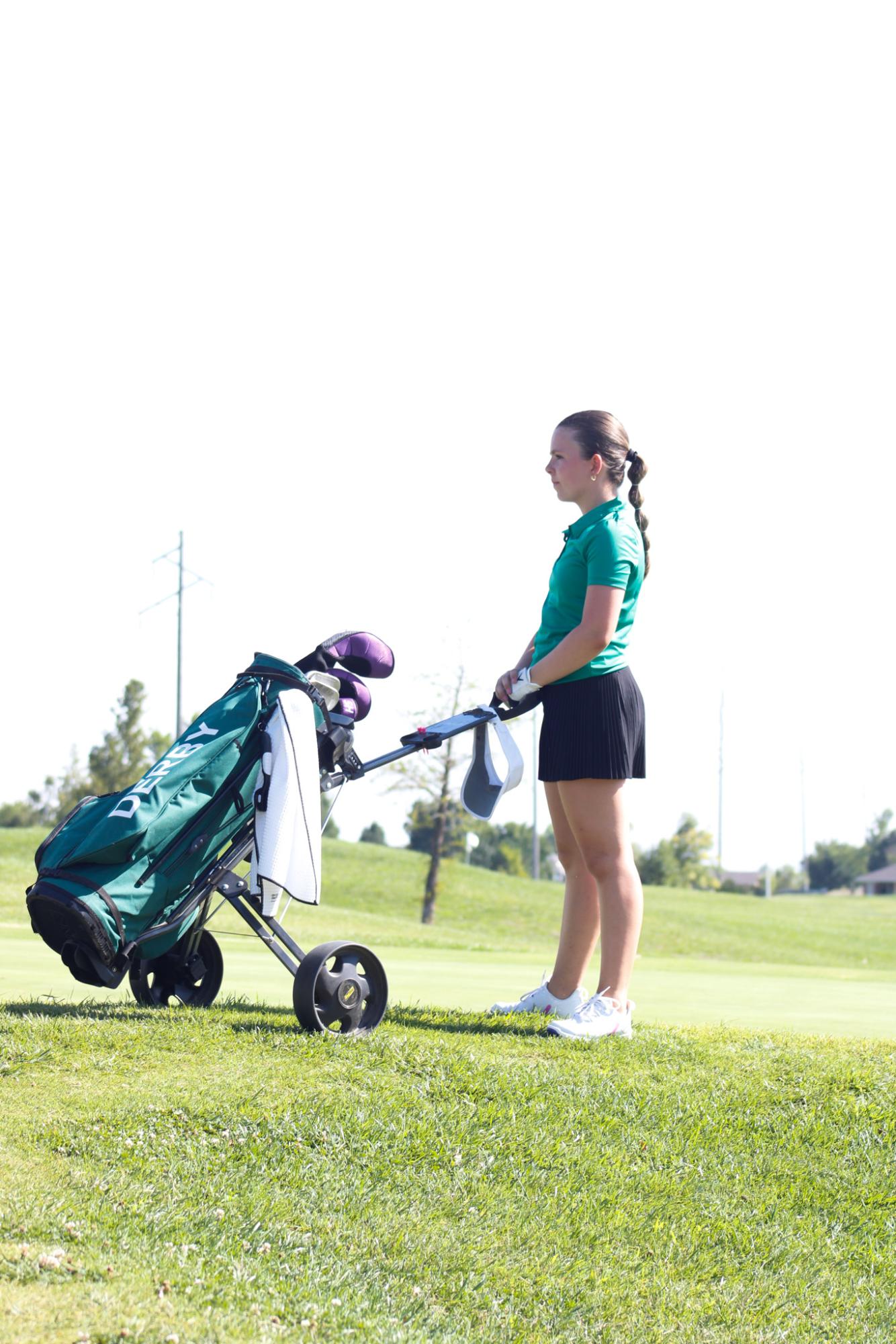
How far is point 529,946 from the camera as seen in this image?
77.6 feet

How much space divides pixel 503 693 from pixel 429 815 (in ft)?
110

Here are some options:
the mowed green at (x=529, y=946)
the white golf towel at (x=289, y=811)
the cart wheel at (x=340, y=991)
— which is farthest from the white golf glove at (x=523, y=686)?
the mowed green at (x=529, y=946)

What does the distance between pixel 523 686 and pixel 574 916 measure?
990 mm

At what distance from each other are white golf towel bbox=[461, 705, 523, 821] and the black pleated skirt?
14 cm

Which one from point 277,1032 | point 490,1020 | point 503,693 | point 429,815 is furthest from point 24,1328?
point 429,815

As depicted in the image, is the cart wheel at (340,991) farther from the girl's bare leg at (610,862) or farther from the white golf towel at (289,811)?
the girl's bare leg at (610,862)

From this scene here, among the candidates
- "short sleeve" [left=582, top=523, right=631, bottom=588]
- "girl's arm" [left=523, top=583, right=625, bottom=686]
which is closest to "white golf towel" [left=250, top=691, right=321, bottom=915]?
"girl's arm" [left=523, top=583, right=625, bottom=686]

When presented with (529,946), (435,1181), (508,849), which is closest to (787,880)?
(508,849)

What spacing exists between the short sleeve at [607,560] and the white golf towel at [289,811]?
48.0 inches

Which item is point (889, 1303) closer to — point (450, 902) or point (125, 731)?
point (450, 902)

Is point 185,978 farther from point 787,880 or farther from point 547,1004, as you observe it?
point 787,880

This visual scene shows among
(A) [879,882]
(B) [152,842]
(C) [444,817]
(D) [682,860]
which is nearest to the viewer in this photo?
(B) [152,842]

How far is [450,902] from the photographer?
40.8m

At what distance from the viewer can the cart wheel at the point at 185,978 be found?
212 inches
